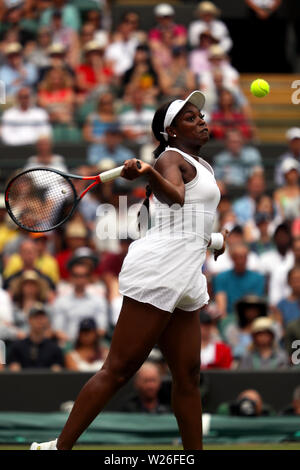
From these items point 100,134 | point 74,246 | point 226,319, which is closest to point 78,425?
point 226,319

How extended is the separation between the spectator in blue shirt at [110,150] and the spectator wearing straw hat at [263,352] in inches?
131

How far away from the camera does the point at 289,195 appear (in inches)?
447

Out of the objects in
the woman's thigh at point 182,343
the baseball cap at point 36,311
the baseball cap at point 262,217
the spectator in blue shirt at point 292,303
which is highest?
the baseball cap at point 262,217

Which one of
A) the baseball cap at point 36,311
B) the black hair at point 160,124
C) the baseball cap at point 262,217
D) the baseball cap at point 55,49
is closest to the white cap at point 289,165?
the baseball cap at point 262,217

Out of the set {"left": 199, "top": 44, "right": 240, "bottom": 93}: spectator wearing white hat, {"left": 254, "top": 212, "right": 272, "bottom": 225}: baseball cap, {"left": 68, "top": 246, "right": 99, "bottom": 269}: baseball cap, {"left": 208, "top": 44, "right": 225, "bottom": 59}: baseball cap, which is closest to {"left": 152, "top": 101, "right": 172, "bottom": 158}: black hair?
{"left": 68, "top": 246, "right": 99, "bottom": 269}: baseball cap

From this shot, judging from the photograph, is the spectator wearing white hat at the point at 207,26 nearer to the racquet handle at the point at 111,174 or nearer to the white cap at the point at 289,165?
the white cap at the point at 289,165

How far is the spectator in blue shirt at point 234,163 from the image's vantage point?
12.0m

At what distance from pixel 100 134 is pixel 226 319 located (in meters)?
3.43

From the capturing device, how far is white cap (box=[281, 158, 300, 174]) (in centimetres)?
1152

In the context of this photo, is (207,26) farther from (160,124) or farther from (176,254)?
(176,254)

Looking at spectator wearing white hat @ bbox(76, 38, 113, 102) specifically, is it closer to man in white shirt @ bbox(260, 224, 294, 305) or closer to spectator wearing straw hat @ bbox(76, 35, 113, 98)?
spectator wearing straw hat @ bbox(76, 35, 113, 98)

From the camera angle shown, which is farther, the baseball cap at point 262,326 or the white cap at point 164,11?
the white cap at point 164,11

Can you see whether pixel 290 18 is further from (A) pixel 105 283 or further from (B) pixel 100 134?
(A) pixel 105 283

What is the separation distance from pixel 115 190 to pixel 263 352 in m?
2.81
